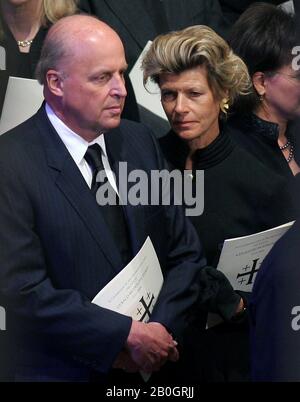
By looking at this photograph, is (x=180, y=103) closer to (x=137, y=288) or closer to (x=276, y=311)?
(x=137, y=288)

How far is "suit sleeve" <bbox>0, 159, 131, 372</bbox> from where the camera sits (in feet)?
7.43

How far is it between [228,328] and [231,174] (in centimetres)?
39

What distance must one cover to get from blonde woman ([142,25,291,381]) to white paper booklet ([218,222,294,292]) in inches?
1.4

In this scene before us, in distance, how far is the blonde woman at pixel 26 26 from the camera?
8.39ft

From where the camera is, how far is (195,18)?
9.12 ft

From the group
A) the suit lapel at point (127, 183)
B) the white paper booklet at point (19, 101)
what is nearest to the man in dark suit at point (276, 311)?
the suit lapel at point (127, 183)

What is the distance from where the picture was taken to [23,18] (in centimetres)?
260

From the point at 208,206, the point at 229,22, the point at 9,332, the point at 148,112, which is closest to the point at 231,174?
the point at 208,206

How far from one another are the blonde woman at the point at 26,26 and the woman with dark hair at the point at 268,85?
18.4 inches

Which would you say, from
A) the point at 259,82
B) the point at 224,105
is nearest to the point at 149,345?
the point at 224,105

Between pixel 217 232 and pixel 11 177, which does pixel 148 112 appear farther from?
pixel 11 177

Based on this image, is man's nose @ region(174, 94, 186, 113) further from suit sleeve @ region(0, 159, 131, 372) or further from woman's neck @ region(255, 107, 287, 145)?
suit sleeve @ region(0, 159, 131, 372)

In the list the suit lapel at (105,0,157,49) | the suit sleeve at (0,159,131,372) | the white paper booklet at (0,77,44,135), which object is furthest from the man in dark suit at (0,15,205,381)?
the suit lapel at (105,0,157,49)

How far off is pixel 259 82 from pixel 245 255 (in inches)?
18.6
